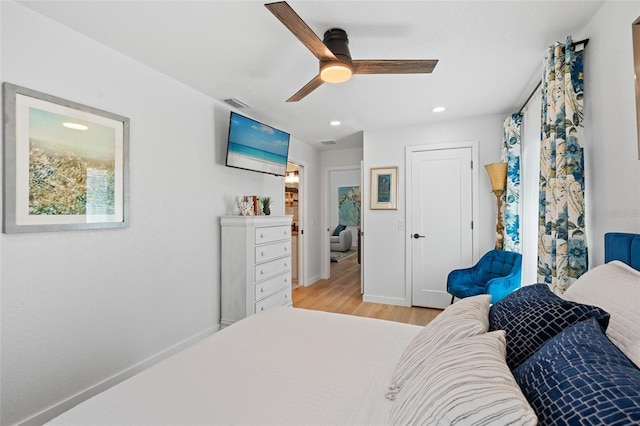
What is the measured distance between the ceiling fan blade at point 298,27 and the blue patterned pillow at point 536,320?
1539 mm

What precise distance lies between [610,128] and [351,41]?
1.56m

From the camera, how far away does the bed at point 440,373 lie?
61cm

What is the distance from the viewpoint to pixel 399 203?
4066 millimetres

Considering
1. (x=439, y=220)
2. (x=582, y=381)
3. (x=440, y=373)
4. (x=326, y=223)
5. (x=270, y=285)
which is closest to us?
(x=582, y=381)

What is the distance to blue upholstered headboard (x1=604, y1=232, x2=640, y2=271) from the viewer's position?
3.87ft

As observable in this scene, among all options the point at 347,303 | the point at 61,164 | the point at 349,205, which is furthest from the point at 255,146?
the point at 349,205

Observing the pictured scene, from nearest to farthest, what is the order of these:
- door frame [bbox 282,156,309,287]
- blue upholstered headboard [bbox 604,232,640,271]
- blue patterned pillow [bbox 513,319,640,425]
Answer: blue patterned pillow [bbox 513,319,640,425], blue upholstered headboard [bbox 604,232,640,271], door frame [bbox 282,156,309,287]

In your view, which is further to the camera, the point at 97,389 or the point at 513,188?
the point at 513,188

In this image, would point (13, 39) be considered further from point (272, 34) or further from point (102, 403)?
point (102, 403)

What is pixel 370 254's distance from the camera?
425 cm

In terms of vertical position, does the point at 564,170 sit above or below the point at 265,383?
above

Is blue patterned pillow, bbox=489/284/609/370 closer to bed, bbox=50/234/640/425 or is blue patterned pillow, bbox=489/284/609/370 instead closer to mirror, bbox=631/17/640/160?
bed, bbox=50/234/640/425

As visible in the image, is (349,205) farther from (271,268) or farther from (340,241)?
(271,268)

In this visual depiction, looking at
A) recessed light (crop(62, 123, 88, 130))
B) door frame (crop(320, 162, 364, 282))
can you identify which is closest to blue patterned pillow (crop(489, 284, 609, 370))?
recessed light (crop(62, 123, 88, 130))
